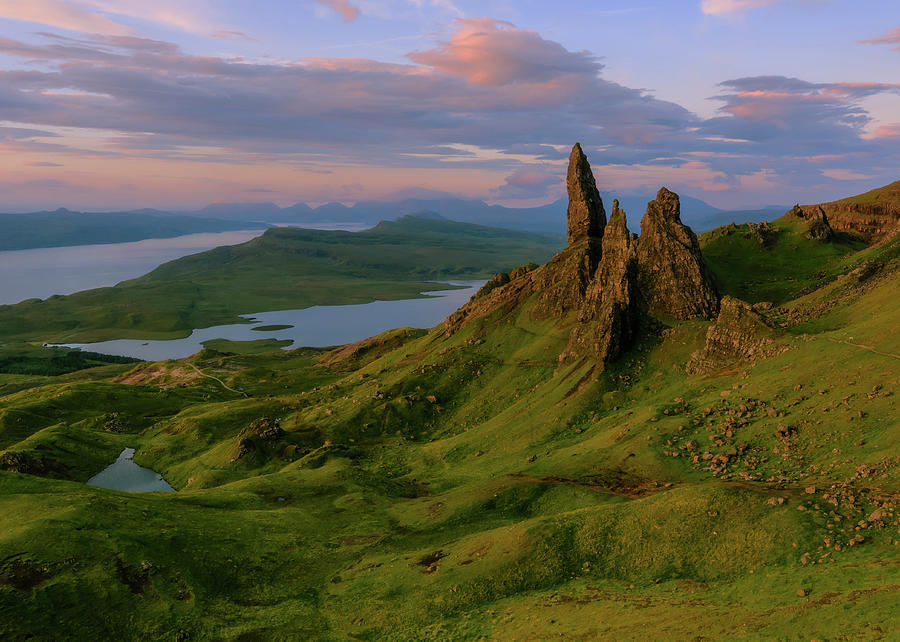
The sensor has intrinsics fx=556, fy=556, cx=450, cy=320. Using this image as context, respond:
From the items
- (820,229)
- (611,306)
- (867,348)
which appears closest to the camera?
(867,348)

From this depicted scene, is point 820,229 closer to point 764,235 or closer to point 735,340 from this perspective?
point 764,235

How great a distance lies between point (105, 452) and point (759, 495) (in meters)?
143

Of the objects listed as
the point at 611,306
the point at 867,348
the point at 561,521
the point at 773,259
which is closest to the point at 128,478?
the point at 561,521

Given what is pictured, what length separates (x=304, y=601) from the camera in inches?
2213

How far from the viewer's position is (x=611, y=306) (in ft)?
351

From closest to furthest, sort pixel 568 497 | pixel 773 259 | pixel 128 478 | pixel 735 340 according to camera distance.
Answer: pixel 568 497
pixel 735 340
pixel 128 478
pixel 773 259

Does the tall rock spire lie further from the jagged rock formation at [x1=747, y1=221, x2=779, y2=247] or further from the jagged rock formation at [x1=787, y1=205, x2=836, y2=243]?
the jagged rock formation at [x1=787, y1=205, x2=836, y2=243]

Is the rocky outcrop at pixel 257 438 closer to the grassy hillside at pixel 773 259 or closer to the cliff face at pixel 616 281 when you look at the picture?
the cliff face at pixel 616 281

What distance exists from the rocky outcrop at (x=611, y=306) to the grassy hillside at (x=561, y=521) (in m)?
4.30

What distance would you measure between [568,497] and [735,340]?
39941 mm

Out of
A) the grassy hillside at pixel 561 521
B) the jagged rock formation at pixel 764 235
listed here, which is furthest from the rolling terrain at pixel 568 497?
the jagged rock formation at pixel 764 235

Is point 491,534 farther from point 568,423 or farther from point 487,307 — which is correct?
point 487,307

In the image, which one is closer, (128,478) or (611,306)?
(611,306)

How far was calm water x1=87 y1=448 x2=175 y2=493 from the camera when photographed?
118938mm
